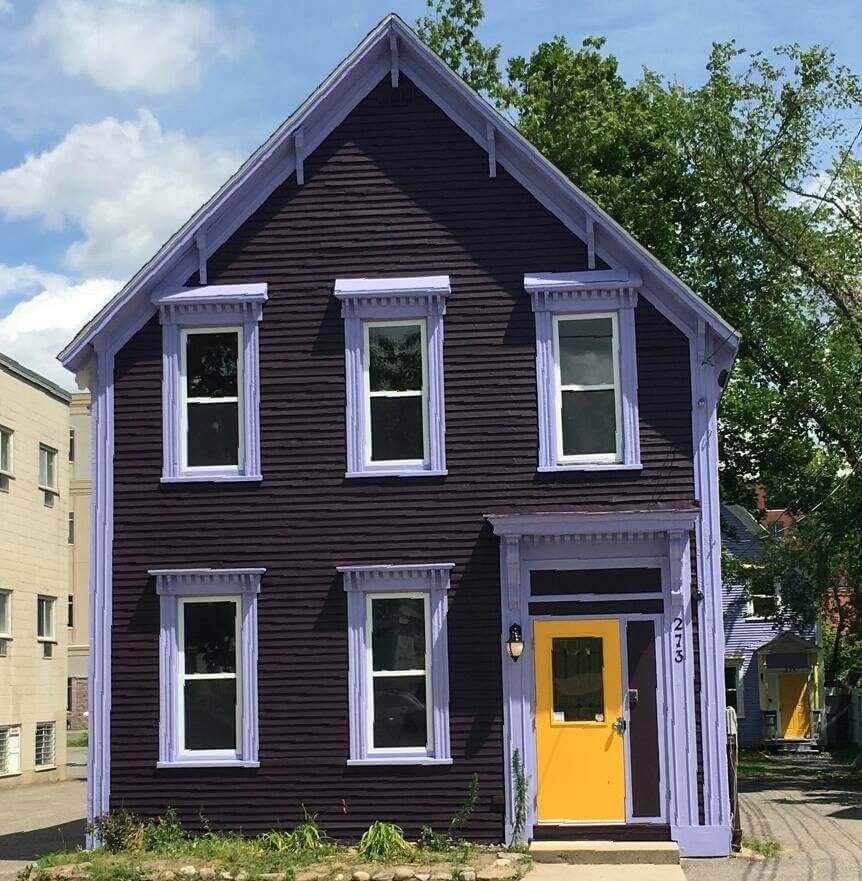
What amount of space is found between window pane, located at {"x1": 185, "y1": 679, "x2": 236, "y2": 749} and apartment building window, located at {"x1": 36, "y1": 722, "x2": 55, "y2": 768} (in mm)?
20804

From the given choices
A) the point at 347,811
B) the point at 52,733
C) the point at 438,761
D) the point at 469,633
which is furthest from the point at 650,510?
the point at 52,733

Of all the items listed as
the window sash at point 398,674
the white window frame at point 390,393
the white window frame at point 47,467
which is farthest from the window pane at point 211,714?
the white window frame at point 47,467

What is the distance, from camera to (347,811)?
16703 millimetres

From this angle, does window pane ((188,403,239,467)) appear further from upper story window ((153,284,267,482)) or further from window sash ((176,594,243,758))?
window sash ((176,594,243,758))

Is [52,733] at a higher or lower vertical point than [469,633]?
lower

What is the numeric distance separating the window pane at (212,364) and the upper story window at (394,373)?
1.50m

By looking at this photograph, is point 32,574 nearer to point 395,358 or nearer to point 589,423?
point 395,358

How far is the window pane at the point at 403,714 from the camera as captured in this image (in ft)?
55.3

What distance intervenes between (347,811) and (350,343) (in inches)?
221

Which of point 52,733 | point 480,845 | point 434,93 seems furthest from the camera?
point 52,733

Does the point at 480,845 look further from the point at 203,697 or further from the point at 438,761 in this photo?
the point at 203,697

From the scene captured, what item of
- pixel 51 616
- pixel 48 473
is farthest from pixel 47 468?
pixel 51 616

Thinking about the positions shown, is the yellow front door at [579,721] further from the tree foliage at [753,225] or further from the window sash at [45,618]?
the window sash at [45,618]

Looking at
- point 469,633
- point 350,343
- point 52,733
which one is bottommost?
point 52,733
